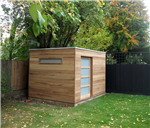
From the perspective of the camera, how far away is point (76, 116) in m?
5.11

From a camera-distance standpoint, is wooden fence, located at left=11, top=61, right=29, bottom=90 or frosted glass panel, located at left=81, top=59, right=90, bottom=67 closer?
frosted glass panel, located at left=81, top=59, right=90, bottom=67

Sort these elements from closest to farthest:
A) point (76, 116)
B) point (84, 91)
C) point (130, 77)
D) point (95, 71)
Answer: point (76, 116), point (84, 91), point (95, 71), point (130, 77)

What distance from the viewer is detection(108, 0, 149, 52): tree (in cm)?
1652

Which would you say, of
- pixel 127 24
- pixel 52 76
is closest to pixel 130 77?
pixel 52 76

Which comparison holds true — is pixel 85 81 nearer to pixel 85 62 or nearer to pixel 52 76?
pixel 85 62

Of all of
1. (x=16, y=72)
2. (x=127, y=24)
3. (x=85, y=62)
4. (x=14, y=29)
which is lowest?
(x=16, y=72)

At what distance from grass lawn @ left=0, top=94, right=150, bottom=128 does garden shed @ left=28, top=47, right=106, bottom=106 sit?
2.28ft

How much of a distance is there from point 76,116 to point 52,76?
7.27 feet

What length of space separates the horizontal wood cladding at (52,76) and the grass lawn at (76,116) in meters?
0.73

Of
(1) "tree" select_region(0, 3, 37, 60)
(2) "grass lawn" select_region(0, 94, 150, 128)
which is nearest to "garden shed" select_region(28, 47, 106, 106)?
(2) "grass lawn" select_region(0, 94, 150, 128)

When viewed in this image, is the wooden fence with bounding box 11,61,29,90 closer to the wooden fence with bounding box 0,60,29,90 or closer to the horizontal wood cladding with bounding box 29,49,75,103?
the wooden fence with bounding box 0,60,29,90

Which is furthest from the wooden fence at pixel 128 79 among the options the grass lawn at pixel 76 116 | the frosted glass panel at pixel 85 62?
the grass lawn at pixel 76 116

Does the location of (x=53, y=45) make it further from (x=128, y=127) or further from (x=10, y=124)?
(x=128, y=127)

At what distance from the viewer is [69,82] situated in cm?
643
